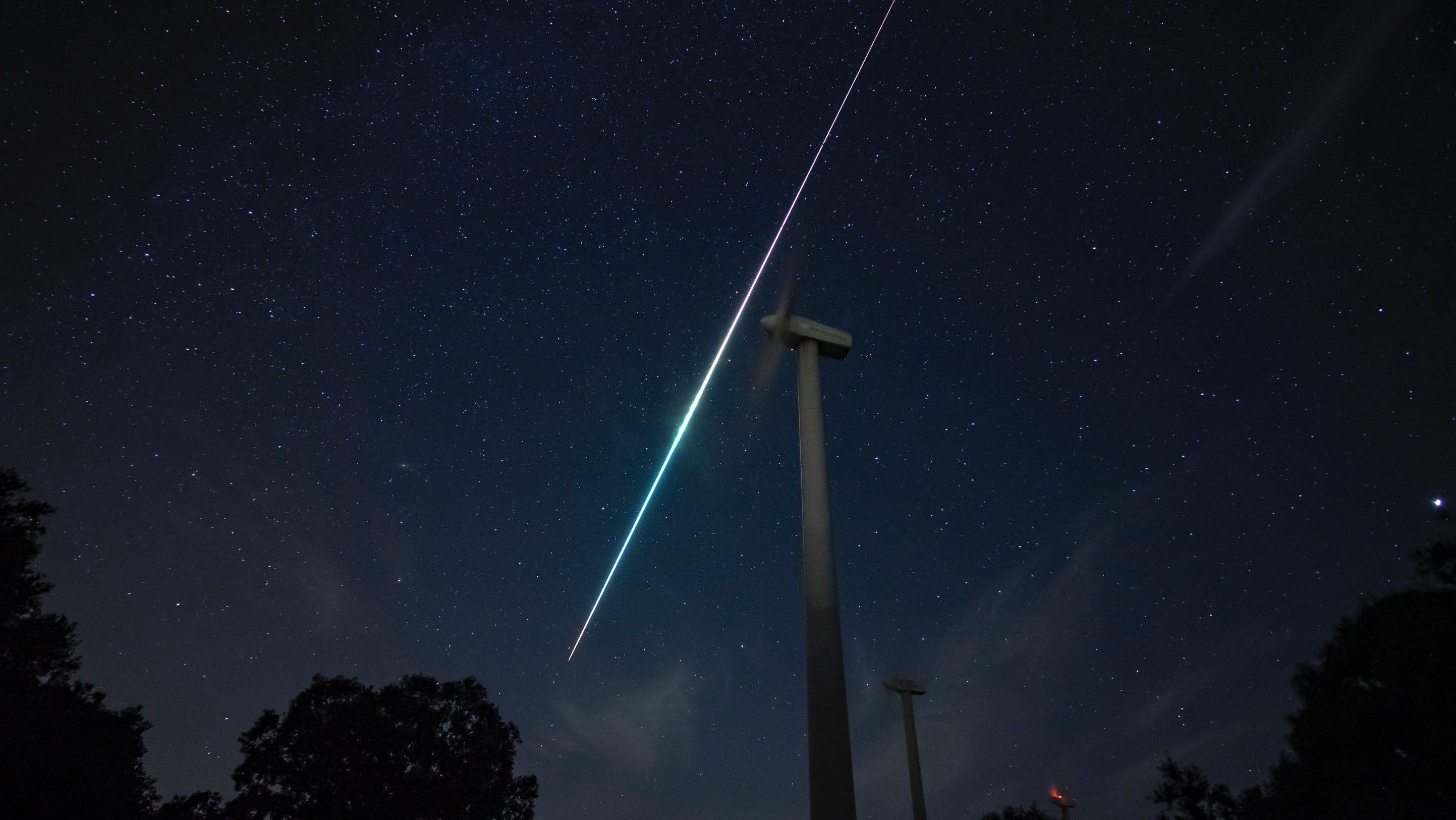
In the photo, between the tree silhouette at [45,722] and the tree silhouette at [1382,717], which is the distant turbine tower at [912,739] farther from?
the tree silhouette at [45,722]

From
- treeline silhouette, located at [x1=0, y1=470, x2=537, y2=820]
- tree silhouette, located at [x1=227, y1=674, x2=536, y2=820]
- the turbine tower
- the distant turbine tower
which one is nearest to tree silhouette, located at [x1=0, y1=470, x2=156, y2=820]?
treeline silhouette, located at [x1=0, y1=470, x2=537, y2=820]

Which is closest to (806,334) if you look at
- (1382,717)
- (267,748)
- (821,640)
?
(821,640)

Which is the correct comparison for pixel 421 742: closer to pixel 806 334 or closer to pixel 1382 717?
pixel 806 334

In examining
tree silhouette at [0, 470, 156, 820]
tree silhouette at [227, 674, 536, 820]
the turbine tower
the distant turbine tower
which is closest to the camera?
the turbine tower

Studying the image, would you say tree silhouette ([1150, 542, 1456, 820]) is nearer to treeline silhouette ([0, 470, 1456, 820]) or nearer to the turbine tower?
treeline silhouette ([0, 470, 1456, 820])

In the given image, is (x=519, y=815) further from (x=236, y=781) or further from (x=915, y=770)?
(x=915, y=770)

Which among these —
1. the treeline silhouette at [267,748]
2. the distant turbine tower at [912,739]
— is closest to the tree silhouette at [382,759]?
the treeline silhouette at [267,748]
